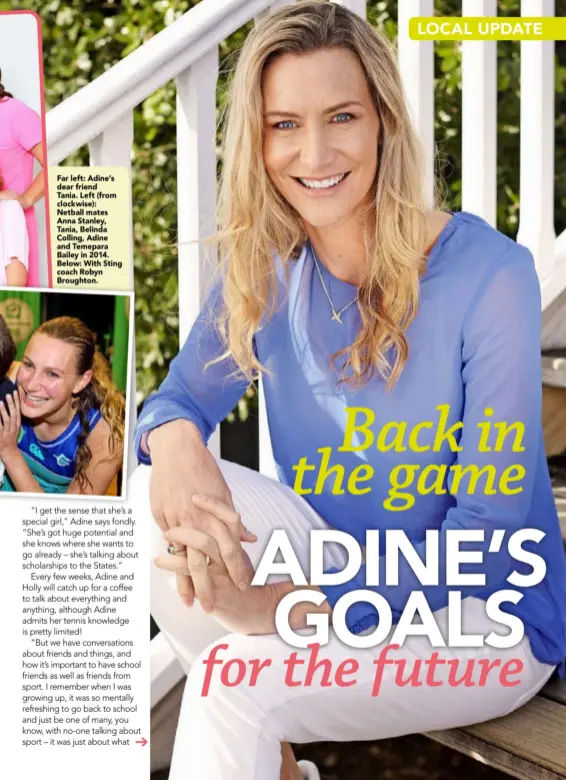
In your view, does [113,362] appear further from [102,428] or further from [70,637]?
[70,637]

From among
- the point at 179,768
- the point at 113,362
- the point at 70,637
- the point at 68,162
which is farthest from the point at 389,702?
the point at 68,162

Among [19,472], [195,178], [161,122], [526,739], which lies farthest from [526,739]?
[161,122]

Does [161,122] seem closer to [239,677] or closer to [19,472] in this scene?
[19,472]

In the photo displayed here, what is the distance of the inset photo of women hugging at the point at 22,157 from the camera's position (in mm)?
1027

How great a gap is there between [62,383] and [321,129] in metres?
0.36

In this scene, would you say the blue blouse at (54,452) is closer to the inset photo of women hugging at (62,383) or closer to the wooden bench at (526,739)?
the inset photo of women hugging at (62,383)

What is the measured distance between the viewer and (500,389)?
3.28ft

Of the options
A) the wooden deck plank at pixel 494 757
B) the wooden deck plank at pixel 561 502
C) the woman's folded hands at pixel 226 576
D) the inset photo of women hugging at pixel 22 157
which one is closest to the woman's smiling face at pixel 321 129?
the inset photo of women hugging at pixel 22 157

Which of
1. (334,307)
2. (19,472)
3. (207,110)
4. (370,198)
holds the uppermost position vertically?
(207,110)

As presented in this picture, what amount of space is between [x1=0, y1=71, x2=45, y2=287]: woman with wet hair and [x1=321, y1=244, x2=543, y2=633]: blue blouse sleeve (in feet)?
1.44

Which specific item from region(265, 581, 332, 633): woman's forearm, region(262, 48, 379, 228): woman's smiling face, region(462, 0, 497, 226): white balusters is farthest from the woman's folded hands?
region(462, 0, 497, 226): white balusters

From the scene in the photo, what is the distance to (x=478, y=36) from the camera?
1042 mm

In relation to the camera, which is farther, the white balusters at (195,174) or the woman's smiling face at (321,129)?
the white balusters at (195,174)

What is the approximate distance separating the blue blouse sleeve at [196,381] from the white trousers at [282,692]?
0.21 feet
